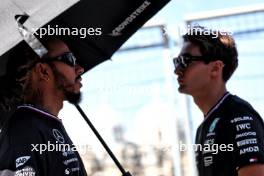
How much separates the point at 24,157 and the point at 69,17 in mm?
827

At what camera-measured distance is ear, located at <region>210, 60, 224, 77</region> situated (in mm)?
3575

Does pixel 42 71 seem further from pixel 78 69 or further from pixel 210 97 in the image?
pixel 210 97

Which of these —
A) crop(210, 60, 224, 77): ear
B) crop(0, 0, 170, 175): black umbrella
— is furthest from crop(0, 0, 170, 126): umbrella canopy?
crop(210, 60, 224, 77): ear

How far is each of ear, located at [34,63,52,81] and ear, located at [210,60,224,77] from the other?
99 centimetres

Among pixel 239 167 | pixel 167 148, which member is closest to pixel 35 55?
pixel 239 167

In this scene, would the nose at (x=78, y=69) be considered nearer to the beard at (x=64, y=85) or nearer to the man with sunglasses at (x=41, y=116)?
the man with sunglasses at (x=41, y=116)

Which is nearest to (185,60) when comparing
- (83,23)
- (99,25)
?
(99,25)

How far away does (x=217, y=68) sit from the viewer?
11.8 ft

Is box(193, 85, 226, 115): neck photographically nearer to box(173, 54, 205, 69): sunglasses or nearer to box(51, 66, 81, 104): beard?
box(173, 54, 205, 69): sunglasses

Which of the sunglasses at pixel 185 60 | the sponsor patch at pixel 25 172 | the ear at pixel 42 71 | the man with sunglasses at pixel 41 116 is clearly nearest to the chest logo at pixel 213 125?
the sunglasses at pixel 185 60

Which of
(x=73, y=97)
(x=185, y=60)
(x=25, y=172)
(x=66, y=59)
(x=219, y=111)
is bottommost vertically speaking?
(x=25, y=172)

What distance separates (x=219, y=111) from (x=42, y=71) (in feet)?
3.06

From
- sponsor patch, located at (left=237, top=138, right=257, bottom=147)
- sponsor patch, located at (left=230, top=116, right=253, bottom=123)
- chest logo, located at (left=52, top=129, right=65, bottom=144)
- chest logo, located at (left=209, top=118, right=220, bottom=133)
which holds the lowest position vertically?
sponsor patch, located at (left=237, top=138, right=257, bottom=147)

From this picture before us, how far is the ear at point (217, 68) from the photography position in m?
3.58
